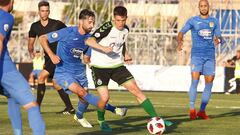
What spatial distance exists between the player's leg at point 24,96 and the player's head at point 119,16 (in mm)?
3578

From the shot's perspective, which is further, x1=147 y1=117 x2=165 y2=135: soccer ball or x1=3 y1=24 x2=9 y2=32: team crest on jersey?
x1=147 y1=117 x2=165 y2=135: soccer ball

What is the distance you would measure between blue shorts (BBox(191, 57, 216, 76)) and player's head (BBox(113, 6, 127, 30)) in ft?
11.5

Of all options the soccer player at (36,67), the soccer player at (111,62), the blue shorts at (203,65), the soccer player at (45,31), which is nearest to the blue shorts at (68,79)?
the soccer player at (111,62)

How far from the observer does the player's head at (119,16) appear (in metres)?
14.0

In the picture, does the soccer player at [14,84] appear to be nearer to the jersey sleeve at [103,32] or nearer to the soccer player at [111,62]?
the soccer player at [111,62]

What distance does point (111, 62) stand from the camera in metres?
14.5

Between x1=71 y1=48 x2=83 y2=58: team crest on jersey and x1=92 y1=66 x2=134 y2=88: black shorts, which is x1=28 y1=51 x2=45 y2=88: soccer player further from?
x1=92 y1=66 x2=134 y2=88: black shorts

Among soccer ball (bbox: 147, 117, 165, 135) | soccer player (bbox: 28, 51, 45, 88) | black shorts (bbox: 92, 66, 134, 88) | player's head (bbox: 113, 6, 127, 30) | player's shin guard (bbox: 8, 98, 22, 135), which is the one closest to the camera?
player's shin guard (bbox: 8, 98, 22, 135)

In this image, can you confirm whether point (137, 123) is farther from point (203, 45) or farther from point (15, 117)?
point (15, 117)

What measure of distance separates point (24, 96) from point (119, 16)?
3.73m

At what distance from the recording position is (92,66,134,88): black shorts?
1448 cm

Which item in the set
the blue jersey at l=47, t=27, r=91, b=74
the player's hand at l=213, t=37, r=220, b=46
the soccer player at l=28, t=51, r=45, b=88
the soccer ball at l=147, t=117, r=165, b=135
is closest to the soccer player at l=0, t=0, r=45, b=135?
the soccer ball at l=147, t=117, r=165, b=135

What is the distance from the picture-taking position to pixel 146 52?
42.8 meters

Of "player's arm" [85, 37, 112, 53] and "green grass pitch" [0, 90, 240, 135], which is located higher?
"player's arm" [85, 37, 112, 53]
